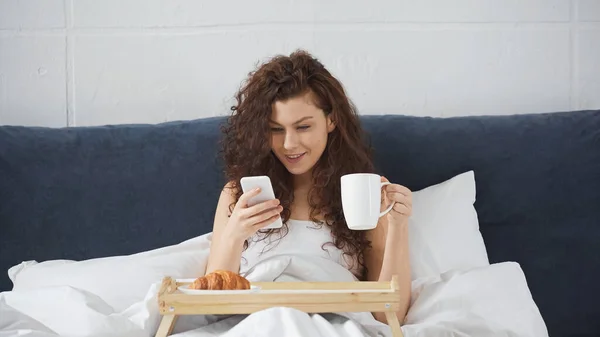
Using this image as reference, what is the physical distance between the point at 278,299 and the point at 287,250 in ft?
1.77

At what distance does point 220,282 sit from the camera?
→ 1.59 m

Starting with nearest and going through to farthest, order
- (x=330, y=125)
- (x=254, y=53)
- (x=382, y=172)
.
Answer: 1. (x=330, y=125)
2. (x=382, y=172)
3. (x=254, y=53)

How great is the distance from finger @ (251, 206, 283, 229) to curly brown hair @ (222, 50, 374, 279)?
0.31 metres

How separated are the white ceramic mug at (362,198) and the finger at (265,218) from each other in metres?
0.18

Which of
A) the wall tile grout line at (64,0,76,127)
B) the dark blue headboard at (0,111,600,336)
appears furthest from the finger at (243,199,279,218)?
the wall tile grout line at (64,0,76,127)

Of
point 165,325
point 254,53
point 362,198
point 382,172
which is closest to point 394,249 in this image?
point 362,198

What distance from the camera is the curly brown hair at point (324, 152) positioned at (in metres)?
2.07

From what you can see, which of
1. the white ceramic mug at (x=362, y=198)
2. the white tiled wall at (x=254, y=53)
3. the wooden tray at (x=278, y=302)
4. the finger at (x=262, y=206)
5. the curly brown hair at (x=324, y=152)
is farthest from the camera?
the white tiled wall at (x=254, y=53)

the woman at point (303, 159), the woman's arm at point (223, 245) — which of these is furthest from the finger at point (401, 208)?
the woman's arm at point (223, 245)

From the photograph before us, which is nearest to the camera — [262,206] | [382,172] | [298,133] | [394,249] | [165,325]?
[165,325]

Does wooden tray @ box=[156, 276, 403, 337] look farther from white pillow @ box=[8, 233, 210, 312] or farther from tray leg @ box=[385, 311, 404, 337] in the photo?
white pillow @ box=[8, 233, 210, 312]

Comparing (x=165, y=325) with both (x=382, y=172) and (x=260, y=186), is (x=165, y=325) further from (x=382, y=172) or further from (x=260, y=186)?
(x=382, y=172)

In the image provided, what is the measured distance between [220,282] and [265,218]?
0.24m

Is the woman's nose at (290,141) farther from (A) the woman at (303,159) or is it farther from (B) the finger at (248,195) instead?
(B) the finger at (248,195)
